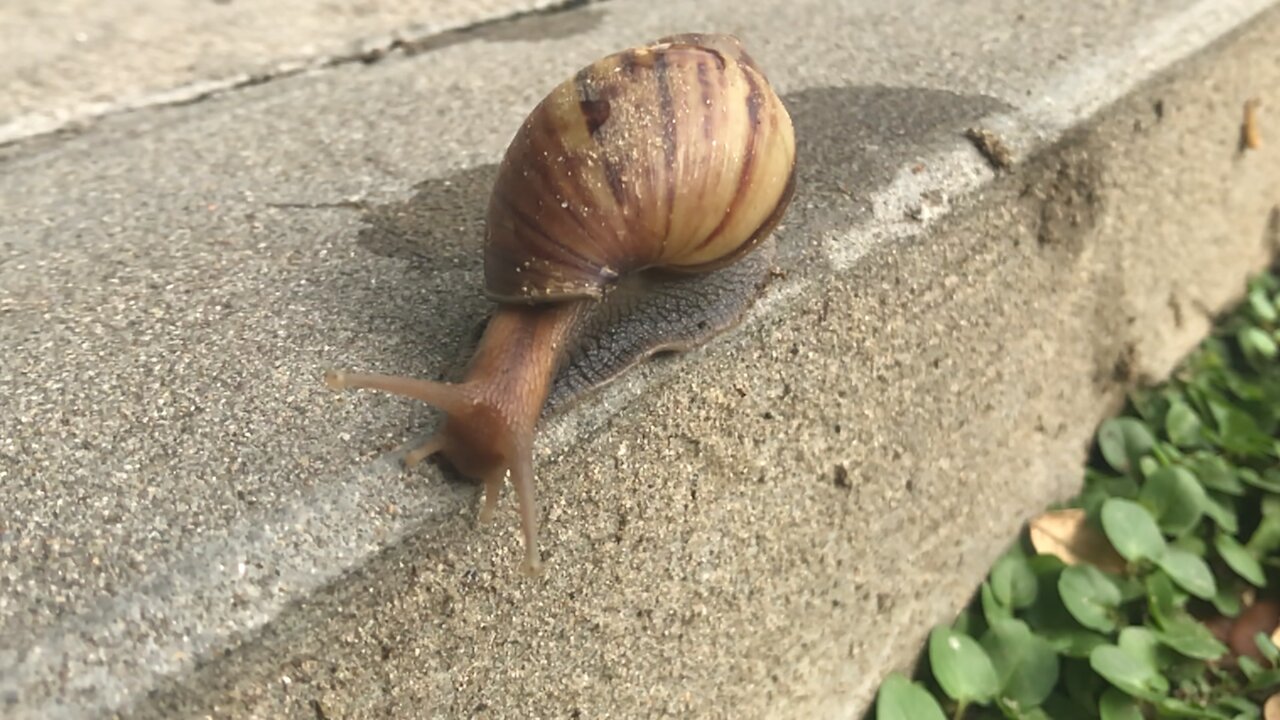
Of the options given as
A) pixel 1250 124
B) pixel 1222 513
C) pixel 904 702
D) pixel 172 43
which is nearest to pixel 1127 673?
pixel 904 702

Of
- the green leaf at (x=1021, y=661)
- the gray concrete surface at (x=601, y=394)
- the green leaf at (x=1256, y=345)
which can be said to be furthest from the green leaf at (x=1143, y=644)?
the green leaf at (x=1256, y=345)

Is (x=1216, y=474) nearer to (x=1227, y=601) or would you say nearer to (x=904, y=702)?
(x=1227, y=601)

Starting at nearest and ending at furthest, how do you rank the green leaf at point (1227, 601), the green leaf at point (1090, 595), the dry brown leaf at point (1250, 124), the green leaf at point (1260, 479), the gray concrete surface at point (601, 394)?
the gray concrete surface at point (601, 394), the green leaf at point (1090, 595), the green leaf at point (1227, 601), the green leaf at point (1260, 479), the dry brown leaf at point (1250, 124)

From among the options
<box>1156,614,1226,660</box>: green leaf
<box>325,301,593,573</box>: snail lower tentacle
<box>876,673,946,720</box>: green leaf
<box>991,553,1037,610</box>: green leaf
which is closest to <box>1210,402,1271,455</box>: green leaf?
<box>1156,614,1226,660</box>: green leaf

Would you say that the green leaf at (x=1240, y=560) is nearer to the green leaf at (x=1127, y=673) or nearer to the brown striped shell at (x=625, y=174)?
the green leaf at (x=1127, y=673)

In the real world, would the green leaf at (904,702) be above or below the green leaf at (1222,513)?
below

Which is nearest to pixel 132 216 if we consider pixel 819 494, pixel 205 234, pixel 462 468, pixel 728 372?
pixel 205 234
